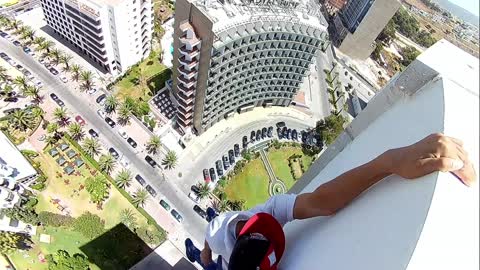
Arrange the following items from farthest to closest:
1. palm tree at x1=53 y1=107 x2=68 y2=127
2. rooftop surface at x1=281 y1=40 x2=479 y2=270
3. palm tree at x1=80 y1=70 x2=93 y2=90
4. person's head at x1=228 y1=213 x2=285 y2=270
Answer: palm tree at x1=80 y1=70 x2=93 y2=90 < palm tree at x1=53 y1=107 x2=68 y2=127 < person's head at x1=228 y1=213 x2=285 y2=270 < rooftop surface at x1=281 y1=40 x2=479 y2=270

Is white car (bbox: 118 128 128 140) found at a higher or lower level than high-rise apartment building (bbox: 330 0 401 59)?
lower

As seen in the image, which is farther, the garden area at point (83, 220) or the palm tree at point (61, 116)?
the palm tree at point (61, 116)

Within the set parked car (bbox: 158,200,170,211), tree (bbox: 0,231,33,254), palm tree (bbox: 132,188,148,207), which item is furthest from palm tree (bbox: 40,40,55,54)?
parked car (bbox: 158,200,170,211)

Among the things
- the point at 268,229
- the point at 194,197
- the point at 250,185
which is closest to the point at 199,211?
the point at 194,197

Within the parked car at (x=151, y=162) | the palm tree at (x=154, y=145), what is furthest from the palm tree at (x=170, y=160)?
the palm tree at (x=154, y=145)

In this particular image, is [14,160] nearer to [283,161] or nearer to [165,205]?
[165,205]

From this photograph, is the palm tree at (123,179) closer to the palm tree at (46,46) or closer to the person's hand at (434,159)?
the palm tree at (46,46)

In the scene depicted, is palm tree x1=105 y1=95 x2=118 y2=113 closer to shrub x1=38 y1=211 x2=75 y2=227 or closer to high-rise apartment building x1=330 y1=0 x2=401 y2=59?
shrub x1=38 y1=211 x2=75 y2=227
